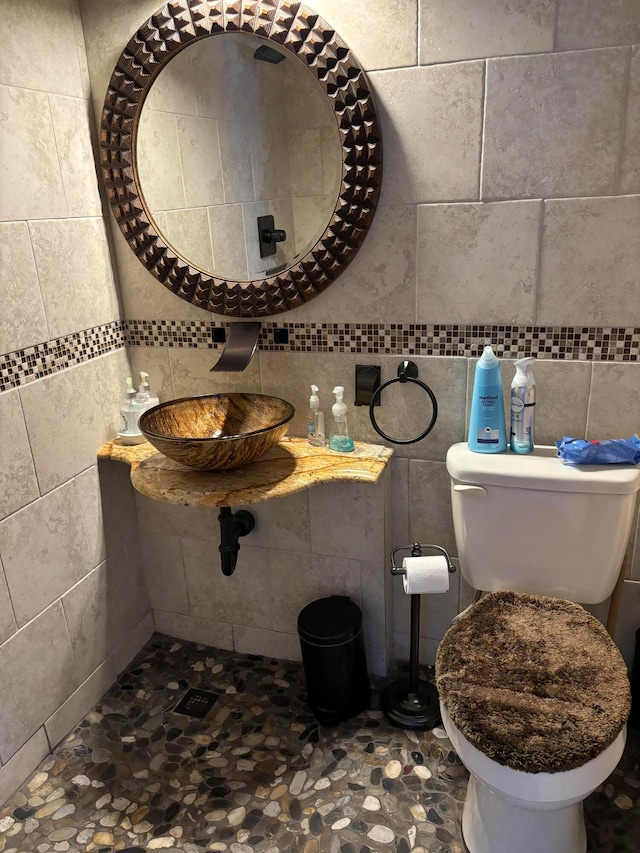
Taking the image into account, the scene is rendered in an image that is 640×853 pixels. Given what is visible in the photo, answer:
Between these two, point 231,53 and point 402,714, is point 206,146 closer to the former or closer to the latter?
point 231,53

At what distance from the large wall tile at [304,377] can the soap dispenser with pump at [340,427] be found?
0.12 ft

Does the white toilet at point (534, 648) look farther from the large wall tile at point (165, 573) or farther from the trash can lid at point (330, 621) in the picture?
the large wall tile at point (165, 573)

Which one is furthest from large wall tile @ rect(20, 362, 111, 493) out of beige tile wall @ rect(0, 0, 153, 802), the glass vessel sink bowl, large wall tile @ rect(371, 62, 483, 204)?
large wall tile @ rect(371, 62, 483, 204)

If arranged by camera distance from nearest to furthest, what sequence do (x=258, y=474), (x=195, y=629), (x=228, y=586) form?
(x=258, y=474) → (x=228, y=586) → (x=195, y=629)

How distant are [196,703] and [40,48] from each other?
1.89 m

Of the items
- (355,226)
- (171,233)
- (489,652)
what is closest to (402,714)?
(489,652)

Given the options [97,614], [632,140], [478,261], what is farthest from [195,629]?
[632,140]

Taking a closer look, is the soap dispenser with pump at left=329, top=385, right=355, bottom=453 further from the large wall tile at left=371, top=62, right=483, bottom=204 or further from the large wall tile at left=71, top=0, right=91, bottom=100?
the large wall tile at left=71, top=0, right=91, bottom=100

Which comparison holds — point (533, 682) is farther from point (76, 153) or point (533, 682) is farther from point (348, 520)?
point (76, 153)

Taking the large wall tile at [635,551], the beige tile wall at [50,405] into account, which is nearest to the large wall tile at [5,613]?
the beige tile wall at [50,405]

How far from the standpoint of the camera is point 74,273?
1.76 meters

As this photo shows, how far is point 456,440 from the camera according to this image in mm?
1759

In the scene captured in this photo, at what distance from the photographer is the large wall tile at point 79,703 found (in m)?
1.81

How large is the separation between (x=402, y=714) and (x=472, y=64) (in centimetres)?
173
